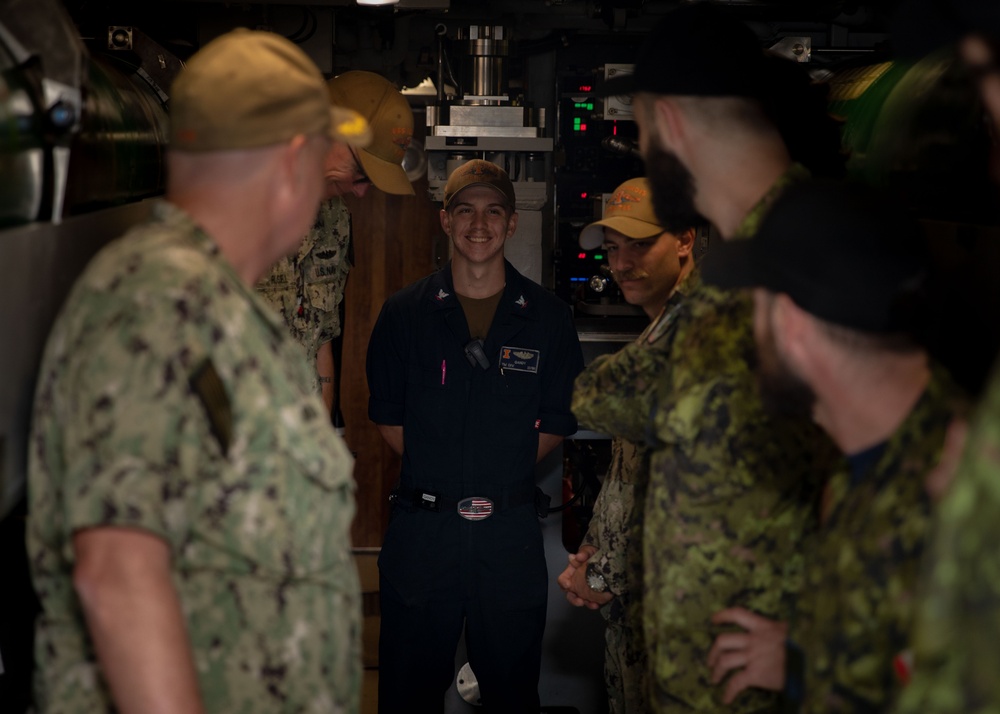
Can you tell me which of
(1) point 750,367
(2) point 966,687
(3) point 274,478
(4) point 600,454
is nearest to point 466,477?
(4) point 600,454

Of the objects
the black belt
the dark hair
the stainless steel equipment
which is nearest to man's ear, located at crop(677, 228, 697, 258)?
the stainless steel equipment

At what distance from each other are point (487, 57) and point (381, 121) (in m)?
0.41

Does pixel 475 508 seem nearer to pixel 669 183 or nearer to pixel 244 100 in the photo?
pixel 669 183

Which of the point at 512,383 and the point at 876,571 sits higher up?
the point at 876,571

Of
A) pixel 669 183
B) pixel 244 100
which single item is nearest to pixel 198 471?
pixel 244 100

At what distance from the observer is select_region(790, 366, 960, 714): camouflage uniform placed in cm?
120

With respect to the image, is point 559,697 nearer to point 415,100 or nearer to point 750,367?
point 750,367

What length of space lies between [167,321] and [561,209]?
2.54 metres

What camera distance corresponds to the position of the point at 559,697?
3529 mm

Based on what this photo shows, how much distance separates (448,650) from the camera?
10.2ft

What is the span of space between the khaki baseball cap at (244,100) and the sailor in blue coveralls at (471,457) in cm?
164

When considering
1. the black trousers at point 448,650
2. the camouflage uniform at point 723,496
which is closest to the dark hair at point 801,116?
the camouflage uniform at point 723,496

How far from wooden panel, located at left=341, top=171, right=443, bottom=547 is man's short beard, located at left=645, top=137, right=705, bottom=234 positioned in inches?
131

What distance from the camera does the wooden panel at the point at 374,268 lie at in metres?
5.27
